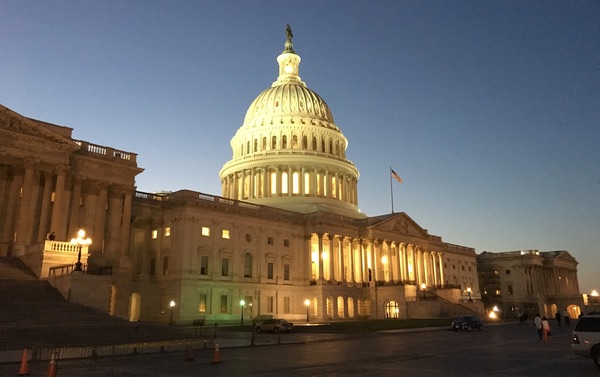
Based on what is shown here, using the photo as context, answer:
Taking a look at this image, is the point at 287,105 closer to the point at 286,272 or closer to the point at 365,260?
the point at 365,260

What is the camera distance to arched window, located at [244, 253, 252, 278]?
72219 mm

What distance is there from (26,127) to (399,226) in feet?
204

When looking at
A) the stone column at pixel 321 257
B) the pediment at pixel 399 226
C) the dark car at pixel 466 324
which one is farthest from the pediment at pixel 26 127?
the pediment at pixel 399 226

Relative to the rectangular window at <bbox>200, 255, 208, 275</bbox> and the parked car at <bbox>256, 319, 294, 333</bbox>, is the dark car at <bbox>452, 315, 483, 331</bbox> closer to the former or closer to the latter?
the parked car at <bbox>256, 319, 294, 333</bbox>

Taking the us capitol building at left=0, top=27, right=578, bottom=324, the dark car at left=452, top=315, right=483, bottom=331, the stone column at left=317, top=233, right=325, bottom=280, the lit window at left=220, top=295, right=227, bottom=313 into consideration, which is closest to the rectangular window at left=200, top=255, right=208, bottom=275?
the us capitol building at left=0, top=27, right=578, bottom=324

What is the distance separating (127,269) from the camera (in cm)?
5516

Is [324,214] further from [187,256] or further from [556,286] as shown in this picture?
[556,286]

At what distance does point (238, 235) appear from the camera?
7181 cm

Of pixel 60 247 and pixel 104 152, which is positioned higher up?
pixel 104 152

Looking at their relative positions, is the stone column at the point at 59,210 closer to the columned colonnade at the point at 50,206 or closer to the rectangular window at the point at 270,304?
the columned colonnade at the point at 50,206

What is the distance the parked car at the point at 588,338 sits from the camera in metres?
20.0

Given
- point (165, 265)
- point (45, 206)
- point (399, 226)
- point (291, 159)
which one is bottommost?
point (165, 265)

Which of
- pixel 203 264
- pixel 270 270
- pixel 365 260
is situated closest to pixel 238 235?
pixel 203 264

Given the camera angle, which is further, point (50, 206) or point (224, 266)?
point (224, 266)
